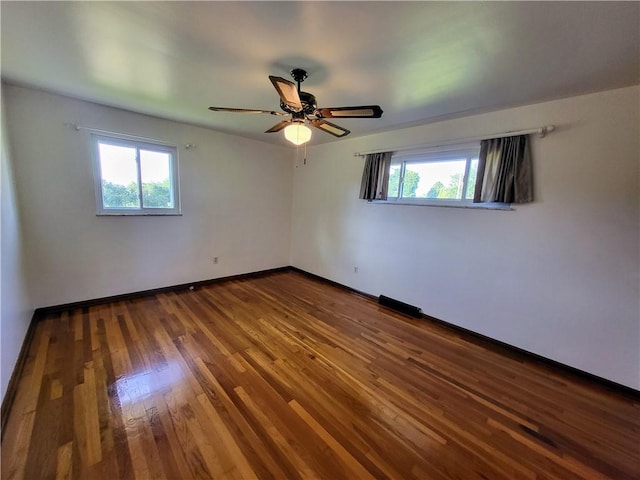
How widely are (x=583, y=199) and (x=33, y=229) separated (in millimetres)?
5357

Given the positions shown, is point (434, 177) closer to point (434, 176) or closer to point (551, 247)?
point (434, 176)

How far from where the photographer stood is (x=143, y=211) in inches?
134

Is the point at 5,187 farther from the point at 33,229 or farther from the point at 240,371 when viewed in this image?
the point at 240,371

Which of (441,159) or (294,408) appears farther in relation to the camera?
(441,159)

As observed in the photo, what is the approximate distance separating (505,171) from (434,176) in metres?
0.79

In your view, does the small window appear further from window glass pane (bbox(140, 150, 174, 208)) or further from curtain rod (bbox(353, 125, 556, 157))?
curtain rod (bbox(353, 125, 556, 157))

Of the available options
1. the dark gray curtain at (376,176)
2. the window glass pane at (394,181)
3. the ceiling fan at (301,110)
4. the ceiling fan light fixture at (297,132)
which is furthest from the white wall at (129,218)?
the ceiling fan light fixture at (297,132)

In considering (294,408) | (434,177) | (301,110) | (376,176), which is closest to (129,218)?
(301,110)

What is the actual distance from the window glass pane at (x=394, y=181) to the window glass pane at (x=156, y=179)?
312 cm

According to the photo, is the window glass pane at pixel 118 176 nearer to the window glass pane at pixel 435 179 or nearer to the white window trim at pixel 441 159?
the white window trim at pixel 441 159

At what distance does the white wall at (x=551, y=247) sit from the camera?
2082 millimetres

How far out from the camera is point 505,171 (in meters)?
2.53

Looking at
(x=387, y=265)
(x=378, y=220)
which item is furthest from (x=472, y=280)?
(x=378, y=220)

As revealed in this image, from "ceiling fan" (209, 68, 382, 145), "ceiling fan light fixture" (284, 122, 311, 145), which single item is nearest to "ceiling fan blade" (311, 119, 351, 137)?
"ceiling fan" (209, 68, 382, 145)
